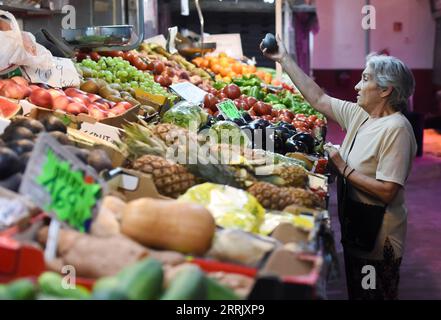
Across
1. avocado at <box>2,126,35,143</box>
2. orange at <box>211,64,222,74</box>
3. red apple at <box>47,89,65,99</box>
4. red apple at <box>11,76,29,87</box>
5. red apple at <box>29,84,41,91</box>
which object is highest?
orange at <box>211,64,222,74</box>

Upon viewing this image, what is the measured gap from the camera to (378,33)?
603 inches

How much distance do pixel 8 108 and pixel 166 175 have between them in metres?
1.06

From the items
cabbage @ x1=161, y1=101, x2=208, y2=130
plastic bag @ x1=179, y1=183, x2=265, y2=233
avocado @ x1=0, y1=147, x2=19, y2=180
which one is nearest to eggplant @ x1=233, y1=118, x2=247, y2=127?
cabbage @ x1=161, y1=101, x2=208, y2=130

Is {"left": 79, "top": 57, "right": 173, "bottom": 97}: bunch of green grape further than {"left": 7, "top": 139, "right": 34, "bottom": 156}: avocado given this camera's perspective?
Yes

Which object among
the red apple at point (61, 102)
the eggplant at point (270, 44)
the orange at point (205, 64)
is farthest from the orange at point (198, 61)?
the red apple at point (61, 102)

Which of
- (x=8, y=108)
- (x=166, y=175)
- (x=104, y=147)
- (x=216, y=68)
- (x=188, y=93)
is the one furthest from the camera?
(x=216, y=68)

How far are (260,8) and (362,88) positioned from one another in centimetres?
895

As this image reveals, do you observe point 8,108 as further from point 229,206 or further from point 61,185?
point 61,185

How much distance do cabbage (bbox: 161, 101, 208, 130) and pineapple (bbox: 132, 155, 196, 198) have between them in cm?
124

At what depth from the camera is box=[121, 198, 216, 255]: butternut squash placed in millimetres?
1719

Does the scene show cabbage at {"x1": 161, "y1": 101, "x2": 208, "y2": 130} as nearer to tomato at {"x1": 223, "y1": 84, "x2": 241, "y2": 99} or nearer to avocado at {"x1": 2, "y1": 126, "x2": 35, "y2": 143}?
avocado at {"x1": 2, "y1": 126, "x2": 35, "y2": 143}

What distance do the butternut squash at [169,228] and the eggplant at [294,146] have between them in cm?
228

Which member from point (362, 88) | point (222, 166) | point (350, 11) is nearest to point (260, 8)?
point (350, 11)

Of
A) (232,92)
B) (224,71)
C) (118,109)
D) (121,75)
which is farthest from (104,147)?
(224,71)
